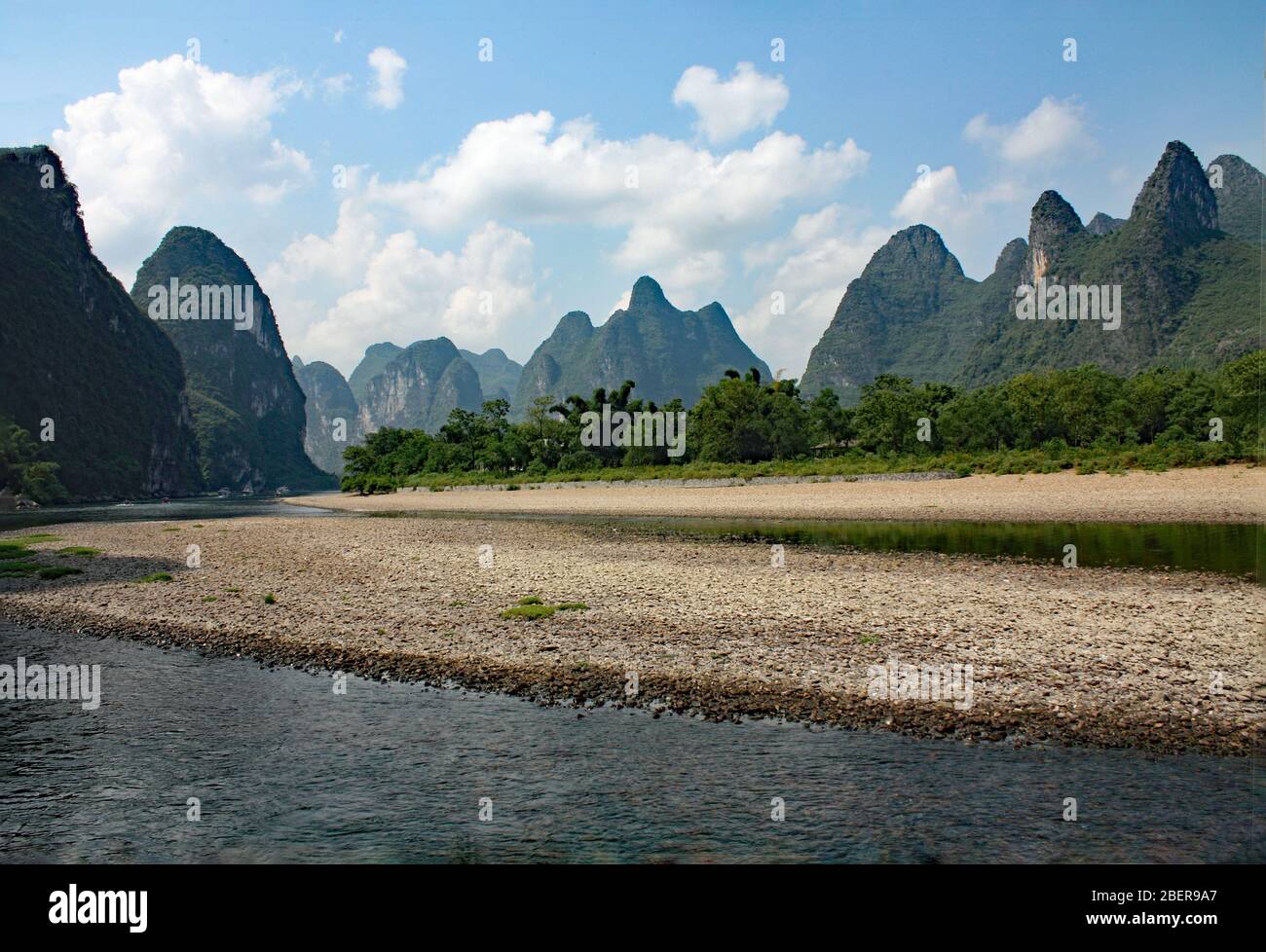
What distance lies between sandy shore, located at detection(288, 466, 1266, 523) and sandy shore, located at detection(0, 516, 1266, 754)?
72.4 ft

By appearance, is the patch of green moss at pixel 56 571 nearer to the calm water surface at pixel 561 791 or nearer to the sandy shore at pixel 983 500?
the calm water surface at pixel 561 791

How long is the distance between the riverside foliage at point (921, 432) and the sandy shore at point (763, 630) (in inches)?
2099

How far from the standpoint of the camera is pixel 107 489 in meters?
176

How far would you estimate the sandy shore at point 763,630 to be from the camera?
1198 cm

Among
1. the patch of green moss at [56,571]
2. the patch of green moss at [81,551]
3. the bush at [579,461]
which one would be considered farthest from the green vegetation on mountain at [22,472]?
the patch of green moss at [56,571]

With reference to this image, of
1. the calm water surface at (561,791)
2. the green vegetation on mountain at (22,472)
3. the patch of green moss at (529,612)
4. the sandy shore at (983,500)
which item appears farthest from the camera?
the green vegetation on mountain at (22,472)

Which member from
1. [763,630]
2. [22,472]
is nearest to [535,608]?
[763,630]

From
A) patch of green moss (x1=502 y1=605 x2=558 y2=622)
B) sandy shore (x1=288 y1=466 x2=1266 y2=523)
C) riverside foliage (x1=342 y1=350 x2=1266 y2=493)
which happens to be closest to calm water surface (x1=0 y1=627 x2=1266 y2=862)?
patch of green moss (x1=502 y1=605 x2=558 y2=622)

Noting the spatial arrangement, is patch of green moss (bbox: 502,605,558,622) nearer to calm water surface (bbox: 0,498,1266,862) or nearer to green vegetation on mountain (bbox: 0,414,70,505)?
calm water surface (bbox: 0,498,1266,862)

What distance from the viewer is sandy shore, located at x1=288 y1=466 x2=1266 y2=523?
145 feet

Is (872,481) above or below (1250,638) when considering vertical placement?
above
